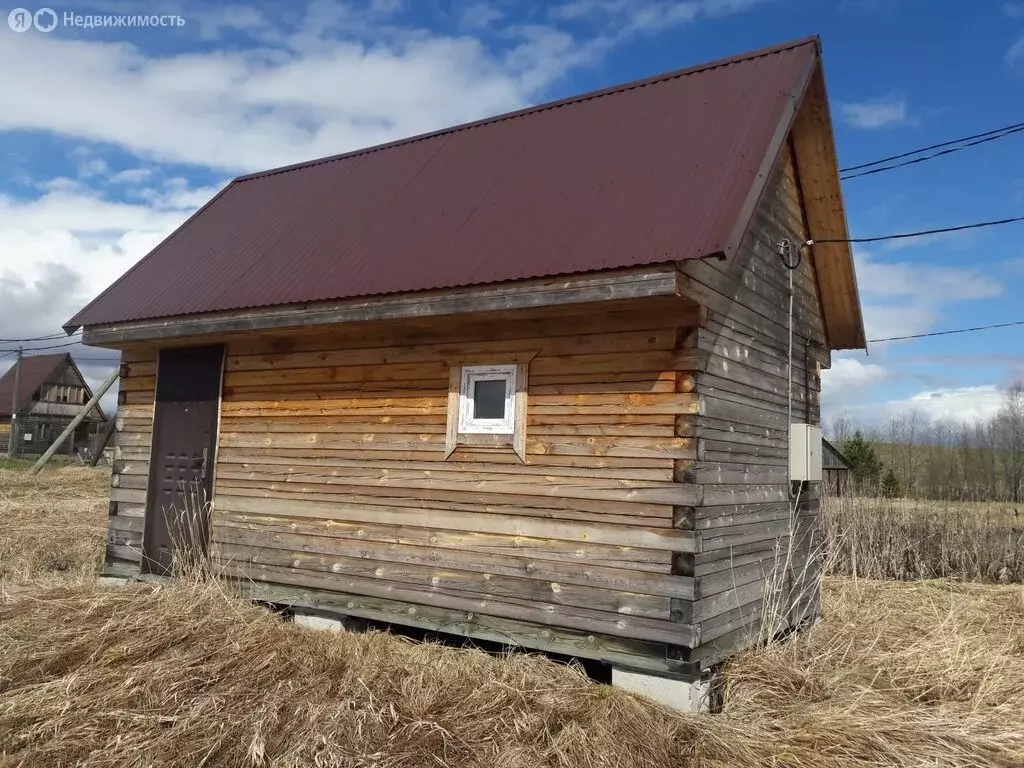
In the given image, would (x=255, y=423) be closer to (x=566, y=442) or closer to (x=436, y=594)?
(x=436, y=594)

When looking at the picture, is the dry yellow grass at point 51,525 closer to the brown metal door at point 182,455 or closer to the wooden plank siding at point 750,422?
the brown metal door at point 182,455

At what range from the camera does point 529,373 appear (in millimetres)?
6527

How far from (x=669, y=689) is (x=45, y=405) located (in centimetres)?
5104

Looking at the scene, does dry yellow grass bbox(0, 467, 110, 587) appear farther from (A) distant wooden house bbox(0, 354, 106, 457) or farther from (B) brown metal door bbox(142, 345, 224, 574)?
(A) distant wooden house bbox(0, 354, 106, 457)

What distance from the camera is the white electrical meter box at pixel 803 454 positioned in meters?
7.61

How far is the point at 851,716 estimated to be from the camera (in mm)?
5074

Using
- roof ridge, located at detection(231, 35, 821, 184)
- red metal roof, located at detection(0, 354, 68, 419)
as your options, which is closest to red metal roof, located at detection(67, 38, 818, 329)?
roof ridge, located at detection(231, 35, 821, 184)

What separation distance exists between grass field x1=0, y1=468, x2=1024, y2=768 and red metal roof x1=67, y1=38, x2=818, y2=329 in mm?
2855

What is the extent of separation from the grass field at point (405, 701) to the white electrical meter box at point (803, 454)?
4.81 ft

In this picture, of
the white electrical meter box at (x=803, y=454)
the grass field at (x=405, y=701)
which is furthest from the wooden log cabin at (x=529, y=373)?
the grass field at (x=405, y=701)

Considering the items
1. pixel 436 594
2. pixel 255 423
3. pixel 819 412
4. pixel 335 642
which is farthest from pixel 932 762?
pixel 255 423

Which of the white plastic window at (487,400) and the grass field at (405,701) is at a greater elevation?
the white plastic window at (487,400)

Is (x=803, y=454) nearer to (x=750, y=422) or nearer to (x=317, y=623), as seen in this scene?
(x=750, y=422)

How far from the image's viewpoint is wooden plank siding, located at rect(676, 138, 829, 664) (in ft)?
19.6
